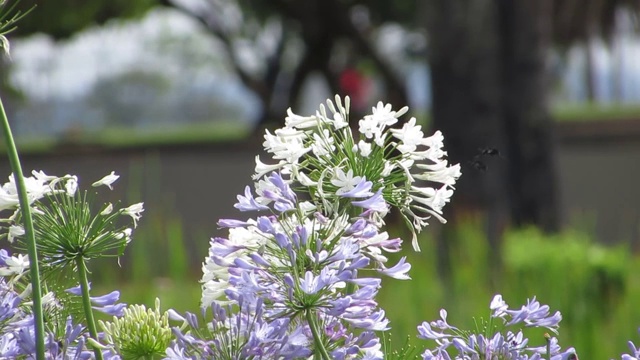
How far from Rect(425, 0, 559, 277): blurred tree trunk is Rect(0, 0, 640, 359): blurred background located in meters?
0.01

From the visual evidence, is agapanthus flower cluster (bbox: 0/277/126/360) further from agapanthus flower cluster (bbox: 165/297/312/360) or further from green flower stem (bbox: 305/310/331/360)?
green flower stem (bbox: 305/310/331/360)

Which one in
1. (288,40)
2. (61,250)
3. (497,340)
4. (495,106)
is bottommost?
(497,340)

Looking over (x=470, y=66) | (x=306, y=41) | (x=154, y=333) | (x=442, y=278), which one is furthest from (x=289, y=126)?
(x=306, y=41)

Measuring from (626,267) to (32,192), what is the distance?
4.17m

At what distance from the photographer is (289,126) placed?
1.13 metres

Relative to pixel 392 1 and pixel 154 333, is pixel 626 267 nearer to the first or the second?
pixel 154 333

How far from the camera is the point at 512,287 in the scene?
4293mm

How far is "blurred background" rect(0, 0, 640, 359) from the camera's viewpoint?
4.69 m

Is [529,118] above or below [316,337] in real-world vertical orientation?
above

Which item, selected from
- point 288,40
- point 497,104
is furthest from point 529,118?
point 288,40

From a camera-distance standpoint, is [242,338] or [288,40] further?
[288,40]

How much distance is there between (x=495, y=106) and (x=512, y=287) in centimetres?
302

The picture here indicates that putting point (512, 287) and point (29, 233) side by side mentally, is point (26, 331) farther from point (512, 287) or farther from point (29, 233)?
point (512, 287)

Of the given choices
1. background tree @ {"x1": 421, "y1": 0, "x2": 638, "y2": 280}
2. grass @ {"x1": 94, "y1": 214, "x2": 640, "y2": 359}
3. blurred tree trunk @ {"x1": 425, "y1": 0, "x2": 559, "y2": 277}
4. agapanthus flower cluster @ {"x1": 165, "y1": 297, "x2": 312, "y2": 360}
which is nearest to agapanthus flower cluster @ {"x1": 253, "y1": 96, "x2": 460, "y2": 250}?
agapanthus flower cluster @ {"x1": 165, "y1": 297, "x2": 312, "y2": 360}
